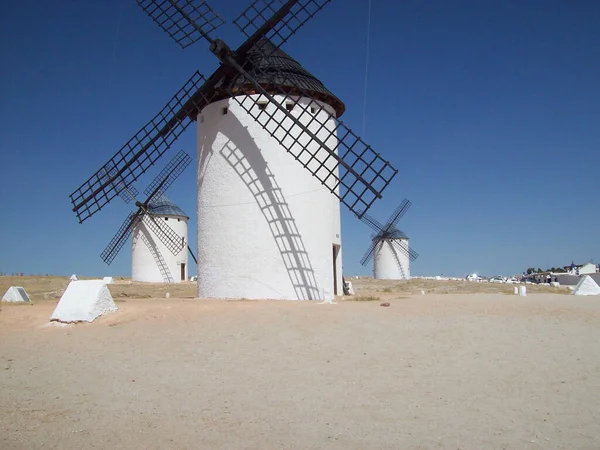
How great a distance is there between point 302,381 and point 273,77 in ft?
35.2

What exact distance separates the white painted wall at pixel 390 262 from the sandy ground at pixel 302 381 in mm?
37846

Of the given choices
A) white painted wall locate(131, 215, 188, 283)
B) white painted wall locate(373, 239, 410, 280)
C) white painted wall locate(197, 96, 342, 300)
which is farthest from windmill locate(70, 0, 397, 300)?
white painted wall locate(373, 239, 410, 280)

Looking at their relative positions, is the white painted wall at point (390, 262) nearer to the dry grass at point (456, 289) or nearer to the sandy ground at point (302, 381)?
the dry grass at point (456, 289)

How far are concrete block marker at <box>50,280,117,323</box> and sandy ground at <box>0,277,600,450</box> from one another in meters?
0.31

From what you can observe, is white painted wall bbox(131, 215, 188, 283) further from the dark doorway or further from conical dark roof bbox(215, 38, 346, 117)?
conical dark roof bbox(215, 38, 346, 117)

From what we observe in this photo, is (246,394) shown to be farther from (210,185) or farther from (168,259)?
(168,259)

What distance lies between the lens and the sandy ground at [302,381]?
15.9ft

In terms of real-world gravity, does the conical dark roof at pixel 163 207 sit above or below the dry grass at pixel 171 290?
above

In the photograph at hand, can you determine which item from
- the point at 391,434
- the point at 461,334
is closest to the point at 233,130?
the point at 461,334

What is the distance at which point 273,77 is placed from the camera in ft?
49.8

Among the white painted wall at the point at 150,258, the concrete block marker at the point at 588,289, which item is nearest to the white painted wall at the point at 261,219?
the concrete block marker at the point at 588,289

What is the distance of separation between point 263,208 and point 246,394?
9101 millimetres

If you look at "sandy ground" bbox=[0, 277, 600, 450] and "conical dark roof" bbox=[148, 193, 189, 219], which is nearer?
"sandy ground" bbox=[0, 277, 600, 450]

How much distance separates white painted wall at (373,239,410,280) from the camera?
1929 inches
